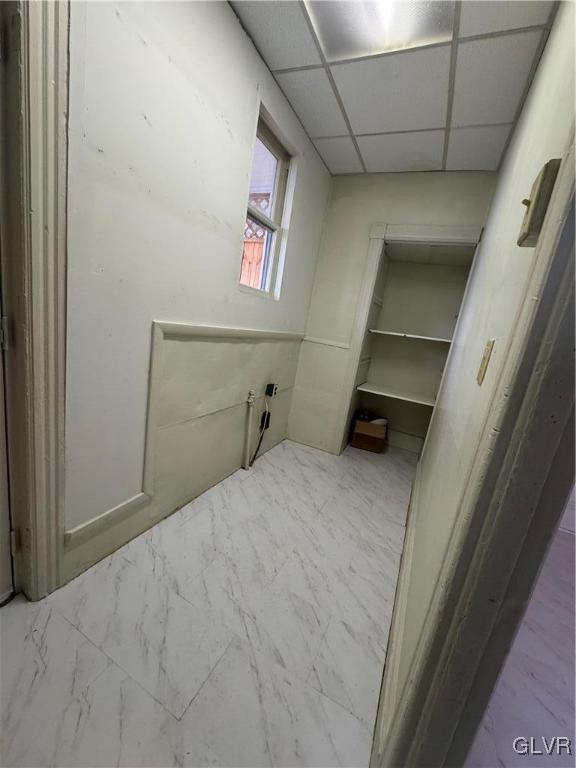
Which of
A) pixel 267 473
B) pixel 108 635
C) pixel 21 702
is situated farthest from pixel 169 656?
pixel 267 473

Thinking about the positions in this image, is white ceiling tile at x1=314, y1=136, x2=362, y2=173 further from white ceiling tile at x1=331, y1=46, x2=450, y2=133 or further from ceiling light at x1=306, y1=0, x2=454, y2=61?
ceiling light at x1=306, y1=0, x2=454, y2=61

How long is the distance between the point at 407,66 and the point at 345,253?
1.24 metres

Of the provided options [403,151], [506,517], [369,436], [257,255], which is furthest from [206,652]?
[403,151]

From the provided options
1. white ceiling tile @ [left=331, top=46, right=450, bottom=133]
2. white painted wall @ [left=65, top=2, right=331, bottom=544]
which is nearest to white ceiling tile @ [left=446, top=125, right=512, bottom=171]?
white ceiling tile @ [left=331, top=46, right=450, bottom=133]

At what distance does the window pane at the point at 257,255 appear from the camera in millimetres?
2113

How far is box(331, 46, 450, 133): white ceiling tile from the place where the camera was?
1417 millimetres

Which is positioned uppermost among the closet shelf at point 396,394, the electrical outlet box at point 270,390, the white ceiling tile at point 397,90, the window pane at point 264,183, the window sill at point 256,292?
the white ceiling tile at point 397,90

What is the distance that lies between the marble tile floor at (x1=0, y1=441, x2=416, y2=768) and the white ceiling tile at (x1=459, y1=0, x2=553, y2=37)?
2.51m

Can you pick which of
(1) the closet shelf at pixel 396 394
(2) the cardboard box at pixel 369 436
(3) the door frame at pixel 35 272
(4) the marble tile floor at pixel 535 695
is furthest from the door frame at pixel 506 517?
(2) the cardboard box at pixel 369 436

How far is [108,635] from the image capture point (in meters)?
1.05

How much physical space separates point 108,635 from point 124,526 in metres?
0.44

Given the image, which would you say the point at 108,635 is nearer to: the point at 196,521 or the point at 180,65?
the point at 196,521

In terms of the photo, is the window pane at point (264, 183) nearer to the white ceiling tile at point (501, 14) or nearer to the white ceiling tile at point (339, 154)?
the white ceiling tile at point (339, 154)

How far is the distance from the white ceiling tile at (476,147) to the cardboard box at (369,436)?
7.36 feet
